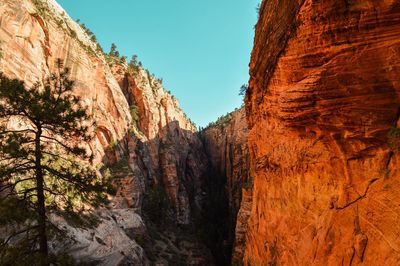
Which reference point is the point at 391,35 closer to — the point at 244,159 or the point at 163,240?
the point at 163,240

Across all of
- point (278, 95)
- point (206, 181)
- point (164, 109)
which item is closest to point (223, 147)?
point (206, 181)

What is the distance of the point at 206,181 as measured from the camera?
2950 inches

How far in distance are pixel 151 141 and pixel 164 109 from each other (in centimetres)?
1303

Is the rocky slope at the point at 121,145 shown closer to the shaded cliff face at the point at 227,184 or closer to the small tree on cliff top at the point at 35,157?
the small tree on cliff top at the point at 35,157

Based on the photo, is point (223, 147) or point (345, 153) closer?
point (345, 153)

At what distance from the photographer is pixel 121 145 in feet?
132

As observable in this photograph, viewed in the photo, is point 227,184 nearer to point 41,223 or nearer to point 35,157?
point 35,157

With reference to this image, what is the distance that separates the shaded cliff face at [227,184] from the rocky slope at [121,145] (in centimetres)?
491

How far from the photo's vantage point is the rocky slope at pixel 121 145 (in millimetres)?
23484

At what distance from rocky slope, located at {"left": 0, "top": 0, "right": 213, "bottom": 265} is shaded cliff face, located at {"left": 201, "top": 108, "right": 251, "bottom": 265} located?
4.91 meters

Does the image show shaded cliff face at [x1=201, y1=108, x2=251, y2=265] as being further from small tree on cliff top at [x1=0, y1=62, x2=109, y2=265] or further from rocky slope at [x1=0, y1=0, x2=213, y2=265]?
small tree on cliff top at [x1=0, y1=62, x2=109, y2=265]

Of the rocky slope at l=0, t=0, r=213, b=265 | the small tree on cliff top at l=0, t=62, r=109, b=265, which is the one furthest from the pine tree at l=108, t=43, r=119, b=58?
the small tree on cliff top at l=0, t=62, r=109, b=265

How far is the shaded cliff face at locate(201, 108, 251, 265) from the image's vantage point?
48094 mm

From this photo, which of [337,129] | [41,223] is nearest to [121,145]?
[41,223]
